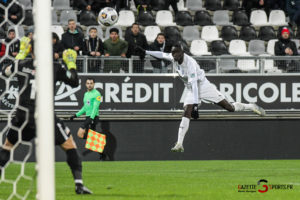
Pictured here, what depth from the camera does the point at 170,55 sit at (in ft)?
45.7

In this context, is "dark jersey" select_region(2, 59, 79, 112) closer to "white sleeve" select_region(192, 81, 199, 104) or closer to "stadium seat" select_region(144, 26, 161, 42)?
"white sleeve" select_region(192, 81, 199, 104)

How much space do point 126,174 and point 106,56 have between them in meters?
4.65

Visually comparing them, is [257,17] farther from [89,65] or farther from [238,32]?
[89,65]

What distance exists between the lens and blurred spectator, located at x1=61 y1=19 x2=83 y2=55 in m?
15.7

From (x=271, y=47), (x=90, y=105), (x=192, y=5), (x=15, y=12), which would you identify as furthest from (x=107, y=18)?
(x=192, y=5)

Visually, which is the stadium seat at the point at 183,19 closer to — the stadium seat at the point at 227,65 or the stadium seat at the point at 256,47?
the stadium seat at the point at 256,47

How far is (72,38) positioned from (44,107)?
11.0 meters

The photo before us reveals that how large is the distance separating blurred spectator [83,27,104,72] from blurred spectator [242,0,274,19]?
6.52 metres

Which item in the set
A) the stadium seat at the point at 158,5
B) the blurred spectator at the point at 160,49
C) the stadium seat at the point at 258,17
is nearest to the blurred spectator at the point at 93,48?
the blurred spectator at the point at 160,49

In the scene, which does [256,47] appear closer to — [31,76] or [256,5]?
[256,5]

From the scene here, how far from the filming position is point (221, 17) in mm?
20562

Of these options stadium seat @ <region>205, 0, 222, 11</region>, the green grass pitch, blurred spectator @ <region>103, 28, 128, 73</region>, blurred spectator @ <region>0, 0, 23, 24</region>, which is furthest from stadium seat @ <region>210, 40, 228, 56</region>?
the green grass pitch

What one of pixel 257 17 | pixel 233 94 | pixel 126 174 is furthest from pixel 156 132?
pixel 257 17

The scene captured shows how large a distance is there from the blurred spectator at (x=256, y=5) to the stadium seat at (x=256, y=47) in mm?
1901
